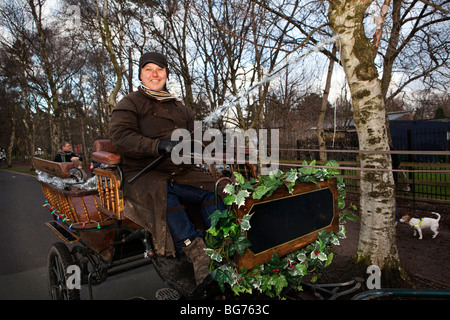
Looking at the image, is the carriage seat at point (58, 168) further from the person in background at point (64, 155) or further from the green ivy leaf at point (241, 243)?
the person in background at point (64, 155)

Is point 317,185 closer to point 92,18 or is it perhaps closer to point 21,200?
point 21,200

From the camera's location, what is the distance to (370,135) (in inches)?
148

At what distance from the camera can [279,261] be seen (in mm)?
2047

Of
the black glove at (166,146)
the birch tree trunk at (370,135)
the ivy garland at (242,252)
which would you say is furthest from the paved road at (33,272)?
the birch tree trunk at (370,135)

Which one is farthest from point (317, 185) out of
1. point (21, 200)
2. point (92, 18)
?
point (92, 18)

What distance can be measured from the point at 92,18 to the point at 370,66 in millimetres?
14385

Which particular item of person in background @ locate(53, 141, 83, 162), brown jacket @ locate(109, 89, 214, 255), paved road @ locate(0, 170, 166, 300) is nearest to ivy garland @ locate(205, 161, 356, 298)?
brown jacket @ locate(109, 89, 214, 255)

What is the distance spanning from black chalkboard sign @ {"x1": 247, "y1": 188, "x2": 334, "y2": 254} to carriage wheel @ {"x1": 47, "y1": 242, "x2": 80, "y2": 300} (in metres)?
2.01

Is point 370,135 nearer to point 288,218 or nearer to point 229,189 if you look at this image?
point 288,218

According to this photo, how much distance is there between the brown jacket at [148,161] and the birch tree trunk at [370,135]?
7.54 feet

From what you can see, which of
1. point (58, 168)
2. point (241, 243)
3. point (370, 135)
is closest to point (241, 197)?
point (241, 243)

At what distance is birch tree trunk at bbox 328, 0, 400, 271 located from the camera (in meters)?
3.69

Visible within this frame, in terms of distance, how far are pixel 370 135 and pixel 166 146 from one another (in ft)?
9.09

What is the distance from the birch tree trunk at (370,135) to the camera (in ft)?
12.1
